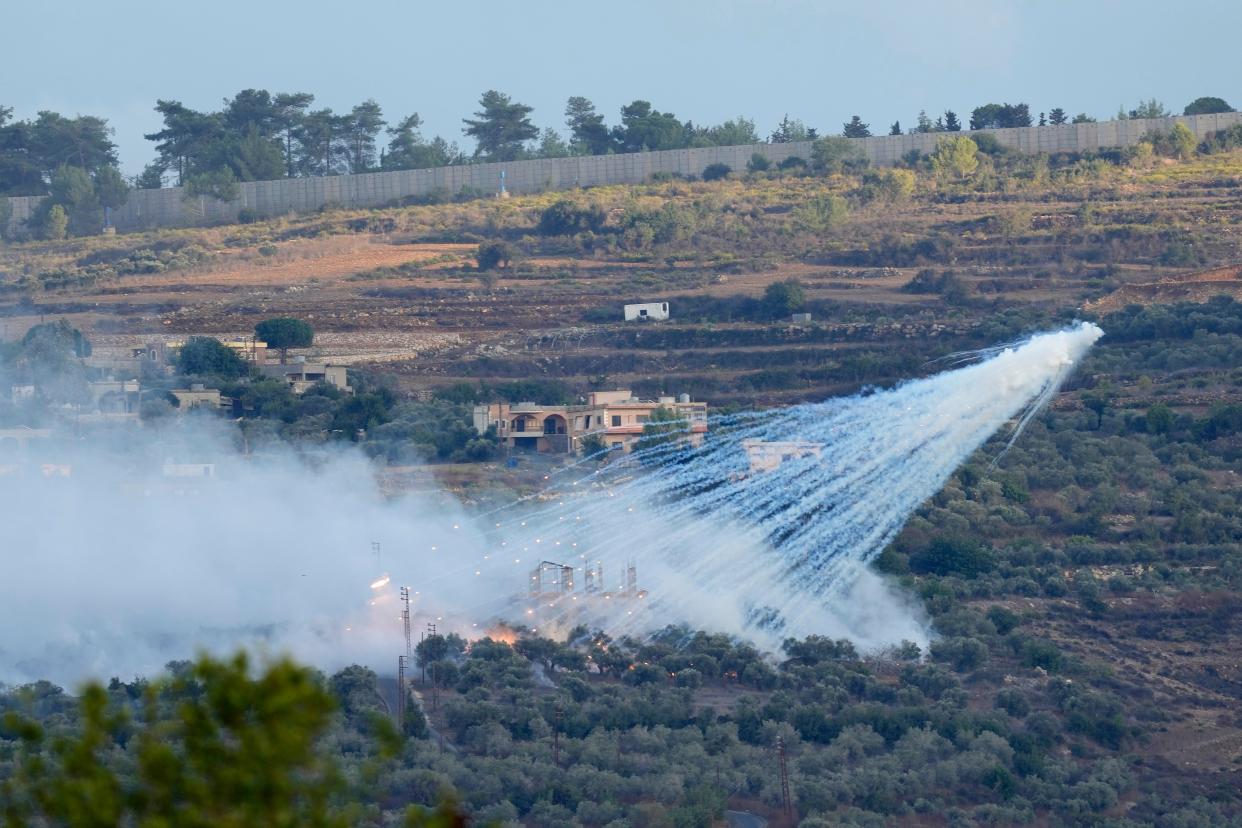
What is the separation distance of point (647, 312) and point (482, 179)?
75.5 ft

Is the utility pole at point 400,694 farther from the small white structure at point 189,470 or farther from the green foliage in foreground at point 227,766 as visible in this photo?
the green foliage in foreground at point 227,766

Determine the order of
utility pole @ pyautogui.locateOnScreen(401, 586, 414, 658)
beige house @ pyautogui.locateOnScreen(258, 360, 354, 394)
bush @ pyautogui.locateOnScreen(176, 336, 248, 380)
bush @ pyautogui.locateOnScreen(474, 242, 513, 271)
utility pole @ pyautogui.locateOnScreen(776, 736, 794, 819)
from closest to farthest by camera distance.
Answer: utility pole @ pyautogui.locateOnScreen(776, 736, 794, 819)
utility pole @ pyautogui.locateOnScreen(401, 586, 414, 658)
beige house @ pyautogui.locateOnScreen(258, 360, 354, 394)
bush @ pyautogui.locateOnScreen(176, 336, 248, 380)
bush @ pyautogui.locateOnScreen(474, 242, 513, 271)

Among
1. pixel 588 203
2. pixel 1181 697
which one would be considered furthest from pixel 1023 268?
pixel 1181 697

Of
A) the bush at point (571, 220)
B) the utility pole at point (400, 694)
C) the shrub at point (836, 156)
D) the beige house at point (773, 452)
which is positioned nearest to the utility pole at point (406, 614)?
the utility pole at point (400, 694)

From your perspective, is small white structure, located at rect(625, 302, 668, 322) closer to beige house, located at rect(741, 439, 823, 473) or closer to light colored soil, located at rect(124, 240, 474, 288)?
light colored soil, located at rect(124, 240, 474, 288)

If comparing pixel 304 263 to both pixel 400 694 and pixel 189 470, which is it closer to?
pixel 189 470

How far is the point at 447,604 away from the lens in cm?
4041

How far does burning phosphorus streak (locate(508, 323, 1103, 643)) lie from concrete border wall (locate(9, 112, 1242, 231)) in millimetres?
35433

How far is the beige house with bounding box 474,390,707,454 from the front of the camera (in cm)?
4869

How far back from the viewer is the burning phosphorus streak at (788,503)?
3931 centimetres

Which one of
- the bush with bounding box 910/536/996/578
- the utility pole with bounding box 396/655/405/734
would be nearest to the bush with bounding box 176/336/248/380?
the bush with bounding box 910/536/996/578

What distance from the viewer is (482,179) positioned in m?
82.7

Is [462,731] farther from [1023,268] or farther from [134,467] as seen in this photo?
[1023,268]

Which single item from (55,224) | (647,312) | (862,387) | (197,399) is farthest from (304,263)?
(862,387)
